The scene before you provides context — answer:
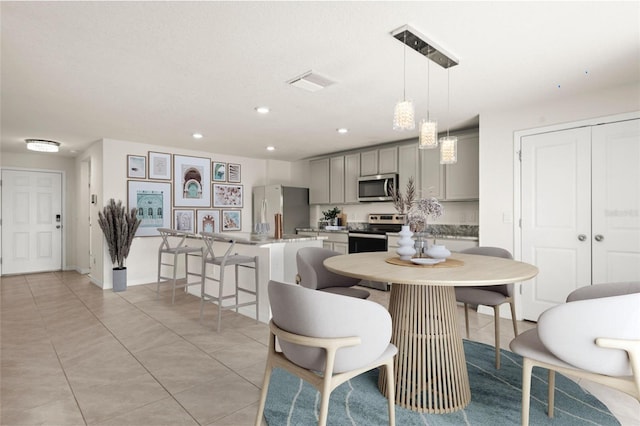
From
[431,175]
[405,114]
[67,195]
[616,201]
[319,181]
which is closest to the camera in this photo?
[405,114]

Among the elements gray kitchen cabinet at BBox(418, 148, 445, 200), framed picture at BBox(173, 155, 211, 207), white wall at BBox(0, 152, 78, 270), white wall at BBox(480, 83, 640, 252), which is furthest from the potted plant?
white wall at BBox(480, 83, 640, 252)

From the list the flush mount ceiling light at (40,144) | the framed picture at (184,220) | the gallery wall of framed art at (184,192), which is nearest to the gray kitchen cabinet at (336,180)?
the gallery wall of framed art at (184,192)

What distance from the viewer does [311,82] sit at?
2797mm

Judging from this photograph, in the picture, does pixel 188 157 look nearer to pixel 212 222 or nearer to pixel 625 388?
pixel 212 222

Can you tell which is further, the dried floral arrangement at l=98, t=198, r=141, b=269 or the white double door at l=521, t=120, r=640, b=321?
the dried floral arrangement at l=98, t=198, r=141, b=269

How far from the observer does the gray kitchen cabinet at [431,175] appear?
4.67 meters

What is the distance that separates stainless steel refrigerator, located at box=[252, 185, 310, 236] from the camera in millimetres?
6250

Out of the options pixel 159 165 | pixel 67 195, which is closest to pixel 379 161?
pixel 159 165

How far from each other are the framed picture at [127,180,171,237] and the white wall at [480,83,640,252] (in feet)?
15.5

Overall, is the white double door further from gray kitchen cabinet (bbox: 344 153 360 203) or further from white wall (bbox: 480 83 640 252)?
gray kitchen cabinet (bbox: 344 153 360 203)

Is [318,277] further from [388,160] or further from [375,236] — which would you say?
[388,160]

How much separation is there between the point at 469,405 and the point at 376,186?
3822mm

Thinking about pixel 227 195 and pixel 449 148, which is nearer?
pixel 449 148

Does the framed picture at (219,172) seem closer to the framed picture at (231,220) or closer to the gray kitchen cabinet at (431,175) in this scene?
the framed picture at (231,220)
